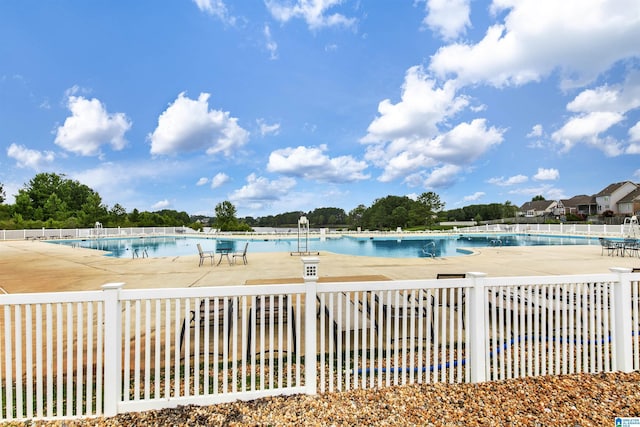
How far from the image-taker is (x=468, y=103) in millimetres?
20297

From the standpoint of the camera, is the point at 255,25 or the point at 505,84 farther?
the point at 505,84

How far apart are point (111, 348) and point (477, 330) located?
298 cm

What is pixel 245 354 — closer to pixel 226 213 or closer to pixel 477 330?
pixel 477 330

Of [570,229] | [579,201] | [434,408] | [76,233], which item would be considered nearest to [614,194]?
[579,201]

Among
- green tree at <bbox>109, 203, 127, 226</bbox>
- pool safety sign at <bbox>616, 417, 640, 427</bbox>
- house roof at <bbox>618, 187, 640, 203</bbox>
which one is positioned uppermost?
house roof at <bbox>618, 187, 640, 203</bbox>

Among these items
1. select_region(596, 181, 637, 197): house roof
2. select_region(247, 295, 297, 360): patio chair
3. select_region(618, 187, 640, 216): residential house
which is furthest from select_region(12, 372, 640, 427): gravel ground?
select_region(596, 181, 637, 197): house roof

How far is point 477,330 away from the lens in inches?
104

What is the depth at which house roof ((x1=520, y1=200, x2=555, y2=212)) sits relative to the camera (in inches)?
2073

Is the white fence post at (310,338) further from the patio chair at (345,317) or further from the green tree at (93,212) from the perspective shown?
the green tree at (93,212)

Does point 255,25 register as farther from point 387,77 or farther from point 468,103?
point 468,103

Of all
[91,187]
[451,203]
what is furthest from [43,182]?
[451,203]

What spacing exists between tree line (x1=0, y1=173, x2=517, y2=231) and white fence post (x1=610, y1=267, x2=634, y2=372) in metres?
26.3

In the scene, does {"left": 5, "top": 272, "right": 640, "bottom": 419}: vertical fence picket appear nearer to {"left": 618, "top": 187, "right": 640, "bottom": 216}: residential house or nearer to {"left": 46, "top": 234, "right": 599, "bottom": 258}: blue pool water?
{"left": 46, "top": 234, "right": 599, "bottom": 258}: blue pool water

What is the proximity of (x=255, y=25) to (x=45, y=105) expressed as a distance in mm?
16142
